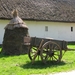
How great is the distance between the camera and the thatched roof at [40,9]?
2449 cm

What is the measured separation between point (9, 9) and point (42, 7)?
4887mm

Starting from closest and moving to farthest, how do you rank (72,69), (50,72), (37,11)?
(50,72) < (72,69) < (37,11)

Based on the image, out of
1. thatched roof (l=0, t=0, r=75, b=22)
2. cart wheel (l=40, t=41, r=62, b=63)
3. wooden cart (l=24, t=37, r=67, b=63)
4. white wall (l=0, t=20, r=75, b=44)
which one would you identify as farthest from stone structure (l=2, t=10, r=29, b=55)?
white wall (l=0, t=20, r=75, b=44)

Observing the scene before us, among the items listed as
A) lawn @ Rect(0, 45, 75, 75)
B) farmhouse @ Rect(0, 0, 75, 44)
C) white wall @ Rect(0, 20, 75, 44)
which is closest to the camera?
lawn @ Rect(0, 45, 75, 75)

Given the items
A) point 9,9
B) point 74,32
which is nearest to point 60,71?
point 9,9

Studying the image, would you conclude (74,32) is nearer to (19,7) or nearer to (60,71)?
(19,7)

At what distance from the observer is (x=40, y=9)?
27.1 metres

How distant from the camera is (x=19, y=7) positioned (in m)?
25.5

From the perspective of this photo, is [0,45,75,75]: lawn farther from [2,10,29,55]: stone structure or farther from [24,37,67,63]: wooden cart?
[2,10,29,55]: stone structure

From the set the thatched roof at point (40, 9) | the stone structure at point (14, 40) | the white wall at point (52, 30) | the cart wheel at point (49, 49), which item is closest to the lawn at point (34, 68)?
the cart wheel at point (49, 49)

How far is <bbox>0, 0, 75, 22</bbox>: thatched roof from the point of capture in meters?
24.5

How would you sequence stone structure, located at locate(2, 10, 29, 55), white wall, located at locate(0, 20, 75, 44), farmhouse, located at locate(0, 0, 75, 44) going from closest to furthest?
stone structure, located at locate(2, 10, 29, 55) < farmhouse, located at locate(0, 0, 75, 44) < white wall, located at locate(0, 20, 75, 44)

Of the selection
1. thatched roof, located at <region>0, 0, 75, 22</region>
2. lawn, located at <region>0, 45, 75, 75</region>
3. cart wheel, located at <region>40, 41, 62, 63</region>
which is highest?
thatched roof, located at <region>0, 0, 75, 22</region>

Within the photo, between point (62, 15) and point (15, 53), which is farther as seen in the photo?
point (62, 15)
